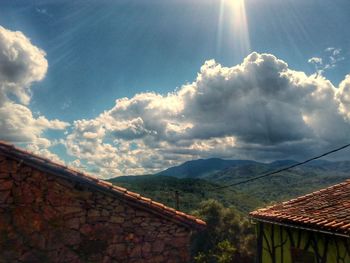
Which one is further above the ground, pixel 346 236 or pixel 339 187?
pixel 339 187

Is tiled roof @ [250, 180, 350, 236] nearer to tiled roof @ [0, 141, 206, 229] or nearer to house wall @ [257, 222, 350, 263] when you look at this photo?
house wall @ [257, 222, 350, 263]

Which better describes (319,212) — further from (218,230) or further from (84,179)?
(218,230)

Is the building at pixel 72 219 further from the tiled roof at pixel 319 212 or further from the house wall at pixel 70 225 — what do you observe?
the tiled roof at pixel 319 212

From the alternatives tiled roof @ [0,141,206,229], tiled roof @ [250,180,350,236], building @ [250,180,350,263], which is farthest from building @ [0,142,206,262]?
building @ [250,180,350,263]

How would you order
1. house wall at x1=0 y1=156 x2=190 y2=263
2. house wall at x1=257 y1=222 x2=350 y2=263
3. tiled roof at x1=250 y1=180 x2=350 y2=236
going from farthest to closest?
house wall at x1=257 y1=222 x2=350 y2=263
tiled roof at x1=250 y1=180 x2=350 y2=236
house wall at x1=0 y1=156 x2=190 y2=263

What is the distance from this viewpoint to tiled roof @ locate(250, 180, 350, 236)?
10.4 metres

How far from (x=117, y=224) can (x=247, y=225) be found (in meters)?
28.9

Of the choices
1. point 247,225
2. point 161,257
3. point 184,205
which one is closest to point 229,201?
point 184,205

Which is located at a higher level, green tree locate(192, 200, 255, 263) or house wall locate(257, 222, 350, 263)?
green tree locate(192, 200, 255, 263)

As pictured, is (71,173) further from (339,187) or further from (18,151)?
(339,187)

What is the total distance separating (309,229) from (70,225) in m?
7.82

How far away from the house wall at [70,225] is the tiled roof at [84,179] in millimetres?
164

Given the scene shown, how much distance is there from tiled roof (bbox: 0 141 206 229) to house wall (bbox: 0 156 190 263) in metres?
0.16

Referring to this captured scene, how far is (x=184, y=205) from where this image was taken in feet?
247
